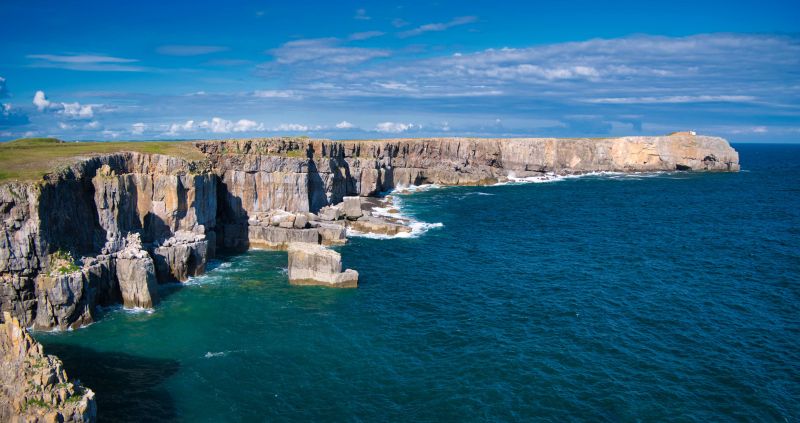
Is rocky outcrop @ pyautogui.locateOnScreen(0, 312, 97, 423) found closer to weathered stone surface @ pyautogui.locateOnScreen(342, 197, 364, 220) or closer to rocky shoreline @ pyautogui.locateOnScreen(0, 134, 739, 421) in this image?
rocky shoreline @ pyautogui.locateOnScreen(0, 134, 739, 421)

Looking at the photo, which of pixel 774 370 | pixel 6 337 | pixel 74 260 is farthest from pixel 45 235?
pixel 774 370

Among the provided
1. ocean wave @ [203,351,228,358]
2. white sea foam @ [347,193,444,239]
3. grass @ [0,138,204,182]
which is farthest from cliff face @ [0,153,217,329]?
white sea foam @ [347,193,444,239]

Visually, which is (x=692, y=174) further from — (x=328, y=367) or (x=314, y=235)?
(x=328, y=367)

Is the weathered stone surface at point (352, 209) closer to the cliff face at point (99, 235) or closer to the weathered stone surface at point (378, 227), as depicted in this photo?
the weathered stone surface at point (378, 227)

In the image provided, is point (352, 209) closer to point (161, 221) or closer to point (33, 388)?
point (161, 221)

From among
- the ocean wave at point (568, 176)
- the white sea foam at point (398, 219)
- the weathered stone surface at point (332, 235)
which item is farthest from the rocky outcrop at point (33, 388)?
the ocean wave at point (568, 176)

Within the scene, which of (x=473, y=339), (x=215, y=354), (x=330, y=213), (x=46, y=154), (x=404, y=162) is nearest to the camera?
(x=215, y=354)

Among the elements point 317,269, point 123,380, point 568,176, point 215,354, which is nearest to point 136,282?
point 215,354
